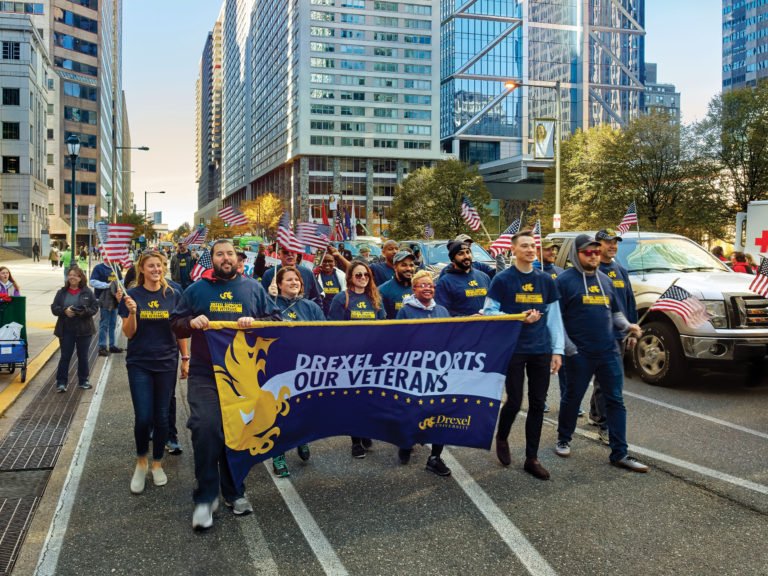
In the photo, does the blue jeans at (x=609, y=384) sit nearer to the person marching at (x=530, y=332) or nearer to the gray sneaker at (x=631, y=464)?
the gray sneaker at (x=631, y=464)

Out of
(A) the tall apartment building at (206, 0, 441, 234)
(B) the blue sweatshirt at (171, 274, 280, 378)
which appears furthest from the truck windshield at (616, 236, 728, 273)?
(A) the tall apartment building at (206, 0, 441, 234)

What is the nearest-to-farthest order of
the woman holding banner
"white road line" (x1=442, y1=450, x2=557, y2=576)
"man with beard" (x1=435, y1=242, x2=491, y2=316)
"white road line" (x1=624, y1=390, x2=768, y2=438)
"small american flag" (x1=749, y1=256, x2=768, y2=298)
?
1. "white road line" (x1=442, y1=450, x2=557, y2=576)
2. the woman holding banner
3. "man with beard" (x1=435, y1=242, x2=491, y2=316)
4. "white road line" (x1=624, y1=390, x2=768, y2=438)
5. "small american flag" (x1=749, y1=256, x2=768, y2=298)

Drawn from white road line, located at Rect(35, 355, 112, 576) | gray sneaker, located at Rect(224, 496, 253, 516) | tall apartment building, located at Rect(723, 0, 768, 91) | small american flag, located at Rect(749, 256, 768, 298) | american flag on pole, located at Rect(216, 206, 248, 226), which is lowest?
white road line, located at Rect(35, 355, 112, 576)

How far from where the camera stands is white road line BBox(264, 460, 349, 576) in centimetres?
399

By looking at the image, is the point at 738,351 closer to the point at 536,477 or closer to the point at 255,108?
the point at 536,477

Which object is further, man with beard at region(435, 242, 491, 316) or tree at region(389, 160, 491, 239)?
tree at region(389, 160, 491, 239)

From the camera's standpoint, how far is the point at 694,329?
875 cm

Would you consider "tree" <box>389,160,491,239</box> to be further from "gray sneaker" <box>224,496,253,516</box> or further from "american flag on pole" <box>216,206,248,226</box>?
"gray sneaker" <box>224,496,253,516</box>

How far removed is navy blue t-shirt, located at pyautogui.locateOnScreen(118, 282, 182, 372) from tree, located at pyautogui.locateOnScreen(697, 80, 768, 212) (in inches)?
1146

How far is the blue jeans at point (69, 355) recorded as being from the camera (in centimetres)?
910

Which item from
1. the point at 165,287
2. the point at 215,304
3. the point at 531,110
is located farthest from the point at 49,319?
the point at 531,110

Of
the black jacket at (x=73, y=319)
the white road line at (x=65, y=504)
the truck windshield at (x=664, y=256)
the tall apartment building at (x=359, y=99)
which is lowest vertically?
the white road line at (x=65, y=504)

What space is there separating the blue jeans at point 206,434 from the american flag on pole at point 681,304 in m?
5.75

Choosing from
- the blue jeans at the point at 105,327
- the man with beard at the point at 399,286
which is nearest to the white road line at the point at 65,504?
the man with beard at the point at 399,286
